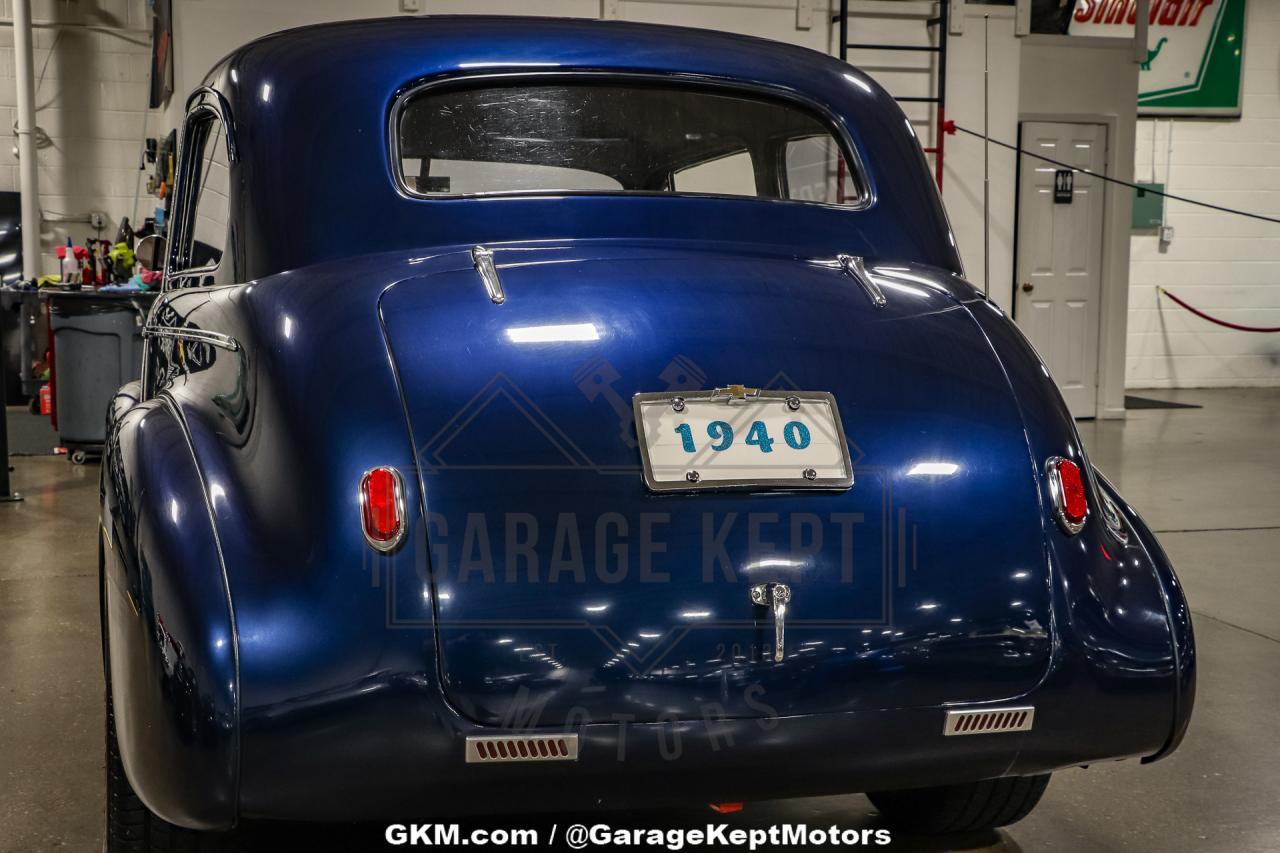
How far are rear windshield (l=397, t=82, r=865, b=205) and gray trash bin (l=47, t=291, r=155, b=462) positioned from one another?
18.9 ft

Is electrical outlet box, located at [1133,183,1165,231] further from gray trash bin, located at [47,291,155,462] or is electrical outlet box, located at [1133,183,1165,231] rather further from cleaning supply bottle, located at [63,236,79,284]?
cleaning supply bottle, located at [63,236,79,284]

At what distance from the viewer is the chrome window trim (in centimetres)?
219

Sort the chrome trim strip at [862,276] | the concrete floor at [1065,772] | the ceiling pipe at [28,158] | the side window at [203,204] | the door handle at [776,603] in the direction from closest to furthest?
the door handle at [776,603] < the chrome trim strip at [862,276] < the side window at [203,204] < the concrete floor at [1065,772] < the ceiling pipe at [28,158]

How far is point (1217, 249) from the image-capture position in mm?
13492

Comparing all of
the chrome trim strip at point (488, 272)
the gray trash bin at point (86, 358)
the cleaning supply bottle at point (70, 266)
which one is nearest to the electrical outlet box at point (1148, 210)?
the gray trash bin at point (86, 358)

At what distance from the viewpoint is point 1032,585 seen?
178 cm

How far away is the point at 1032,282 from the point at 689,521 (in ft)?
30.2

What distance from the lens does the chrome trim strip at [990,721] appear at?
1742 mm

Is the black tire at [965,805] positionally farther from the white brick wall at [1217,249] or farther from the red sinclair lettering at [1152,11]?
the red sinclair lettering at [1152,11]

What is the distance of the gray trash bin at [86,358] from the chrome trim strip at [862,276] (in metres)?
6.22

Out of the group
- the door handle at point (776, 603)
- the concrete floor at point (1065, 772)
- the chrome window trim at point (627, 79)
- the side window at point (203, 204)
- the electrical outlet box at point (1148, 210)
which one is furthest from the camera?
the electrical outlet box at point (1148, 210)

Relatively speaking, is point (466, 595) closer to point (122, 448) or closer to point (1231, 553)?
point (122, 448)

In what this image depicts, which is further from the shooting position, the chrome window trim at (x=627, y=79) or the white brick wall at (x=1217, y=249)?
the white brick wall at (x=1217, y=249)

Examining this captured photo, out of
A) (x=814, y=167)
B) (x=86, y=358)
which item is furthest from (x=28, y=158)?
(x=814, y=167)
